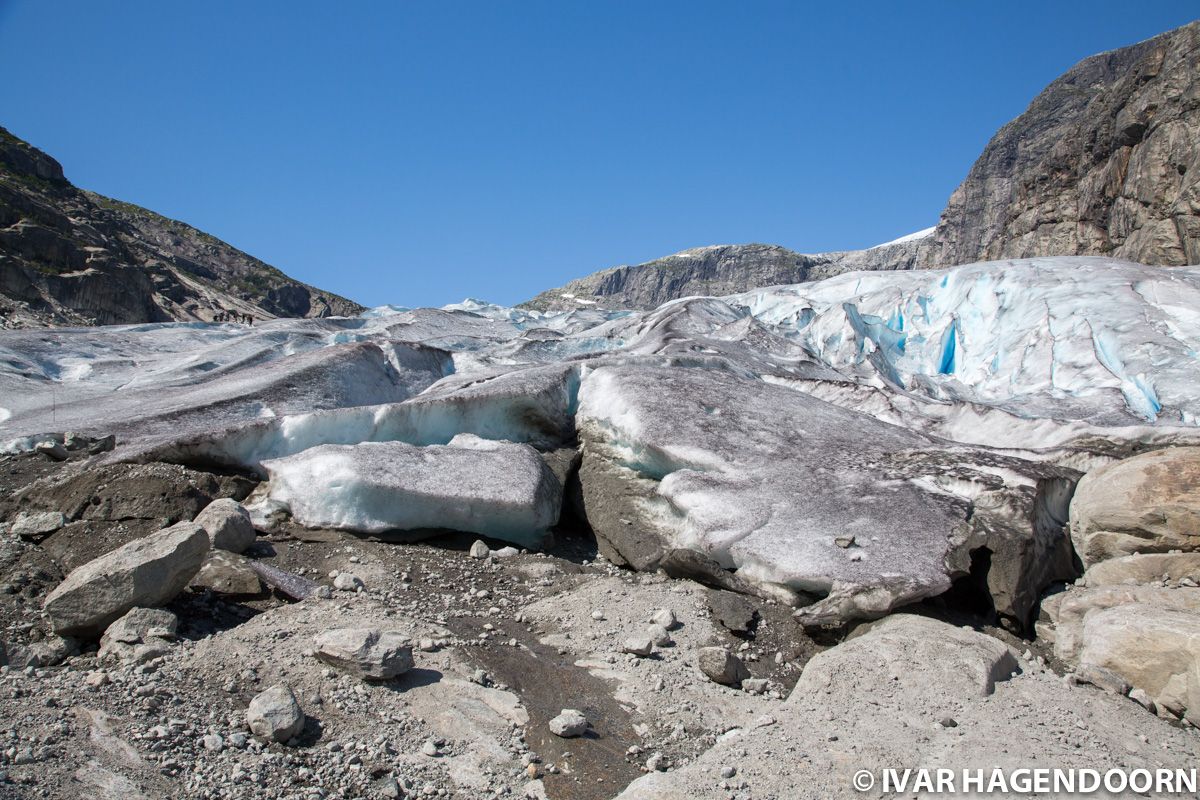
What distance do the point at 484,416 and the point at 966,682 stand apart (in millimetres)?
6372

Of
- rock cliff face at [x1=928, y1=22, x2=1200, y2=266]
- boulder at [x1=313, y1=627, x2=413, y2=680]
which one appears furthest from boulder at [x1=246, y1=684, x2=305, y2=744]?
rock cliff face at [x1=928, y1=22, x2=1200, y2=266]

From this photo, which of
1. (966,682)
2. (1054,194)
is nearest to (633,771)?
(966,682)

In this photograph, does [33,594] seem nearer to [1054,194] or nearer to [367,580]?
[367,580]

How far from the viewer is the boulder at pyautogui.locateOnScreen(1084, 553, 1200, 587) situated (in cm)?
618

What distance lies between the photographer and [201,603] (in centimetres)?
566

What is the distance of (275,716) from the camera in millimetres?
4207

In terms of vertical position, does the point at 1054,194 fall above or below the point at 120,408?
above

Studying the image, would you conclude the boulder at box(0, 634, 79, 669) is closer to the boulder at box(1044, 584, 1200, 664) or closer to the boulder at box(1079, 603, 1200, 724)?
the boulder at box(1079, 603, 1200, 724)

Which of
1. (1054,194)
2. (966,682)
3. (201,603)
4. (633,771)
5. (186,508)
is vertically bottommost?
(633,771)

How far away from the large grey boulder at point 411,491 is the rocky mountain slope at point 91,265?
2846cm

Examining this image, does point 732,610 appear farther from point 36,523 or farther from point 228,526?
point 36,523

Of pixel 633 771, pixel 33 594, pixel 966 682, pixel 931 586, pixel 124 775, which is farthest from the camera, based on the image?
pixel 931 586

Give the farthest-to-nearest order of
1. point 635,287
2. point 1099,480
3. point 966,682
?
point 635,287
point 1099,480
point 966,682

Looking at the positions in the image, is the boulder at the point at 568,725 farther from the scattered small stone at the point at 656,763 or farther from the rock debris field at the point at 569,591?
the scattered small stone at the point at 656,763
